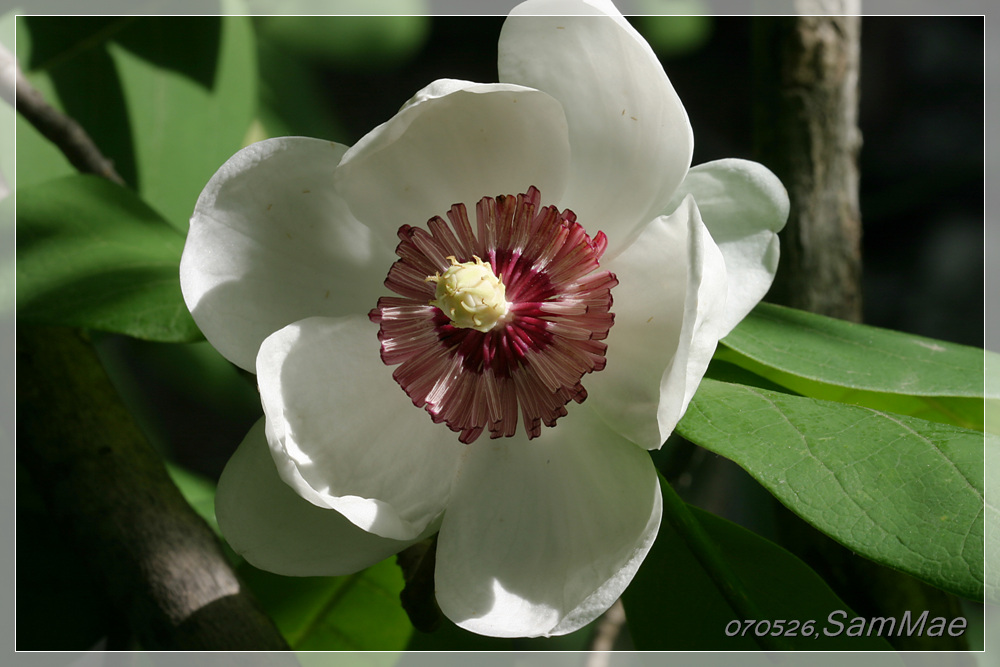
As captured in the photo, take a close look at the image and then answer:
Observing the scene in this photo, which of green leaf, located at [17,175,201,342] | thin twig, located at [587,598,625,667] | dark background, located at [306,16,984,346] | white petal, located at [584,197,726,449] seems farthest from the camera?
dark background, located at [306,16,984,346]

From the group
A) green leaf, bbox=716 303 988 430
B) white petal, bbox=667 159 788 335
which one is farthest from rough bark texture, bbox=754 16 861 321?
white petal, bbox=667 159 788 335

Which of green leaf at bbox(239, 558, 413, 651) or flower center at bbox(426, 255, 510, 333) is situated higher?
flower center at bbox(426, 255, 510, 333)

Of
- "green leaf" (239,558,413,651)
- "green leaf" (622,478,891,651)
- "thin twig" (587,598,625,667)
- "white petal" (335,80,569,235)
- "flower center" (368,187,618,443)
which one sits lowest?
"thin twig" (587,598,625,667)

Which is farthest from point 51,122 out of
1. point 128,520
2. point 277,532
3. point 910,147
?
point 910,147

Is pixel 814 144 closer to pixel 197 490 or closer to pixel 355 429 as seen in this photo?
pixel 355 429

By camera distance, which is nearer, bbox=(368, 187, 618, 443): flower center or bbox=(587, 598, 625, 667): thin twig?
bbox=(368, 187, 618, 443): flower center

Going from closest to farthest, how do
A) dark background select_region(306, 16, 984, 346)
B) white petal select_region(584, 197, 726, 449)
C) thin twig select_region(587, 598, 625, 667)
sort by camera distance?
white petal select_region(584, 197, 726, 449) < thin twig select_region(587, 598, 625, 667) < dark background select_region(306, 16, 984, 346)

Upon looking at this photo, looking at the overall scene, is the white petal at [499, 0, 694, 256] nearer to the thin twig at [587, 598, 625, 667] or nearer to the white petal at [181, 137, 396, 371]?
the white petal at [181, 137, 396, 371]
